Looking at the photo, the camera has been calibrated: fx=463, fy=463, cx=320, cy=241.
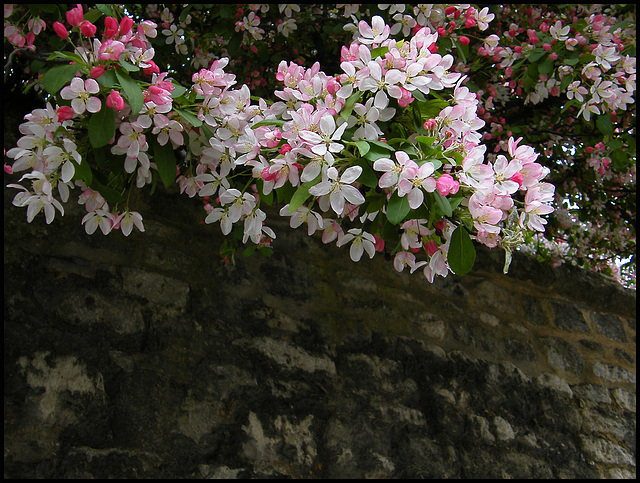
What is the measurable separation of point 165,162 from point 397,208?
51 centimetres

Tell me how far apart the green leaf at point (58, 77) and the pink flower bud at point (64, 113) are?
34 millimetres

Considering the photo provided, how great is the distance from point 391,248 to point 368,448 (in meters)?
0.95

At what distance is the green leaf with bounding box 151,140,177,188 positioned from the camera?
38.5 inches

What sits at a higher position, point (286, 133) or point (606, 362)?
point (606, 362)

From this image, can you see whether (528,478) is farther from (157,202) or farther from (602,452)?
(157,202)

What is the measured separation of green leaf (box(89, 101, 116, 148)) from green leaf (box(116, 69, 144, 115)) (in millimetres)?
54

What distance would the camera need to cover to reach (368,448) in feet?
5.47

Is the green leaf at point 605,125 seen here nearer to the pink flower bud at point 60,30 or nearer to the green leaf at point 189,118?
the green leaf at point 189,118

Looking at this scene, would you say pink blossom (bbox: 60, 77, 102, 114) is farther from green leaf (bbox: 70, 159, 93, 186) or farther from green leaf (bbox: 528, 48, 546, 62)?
green leaf (bbox: 528, 48, 546, 62)

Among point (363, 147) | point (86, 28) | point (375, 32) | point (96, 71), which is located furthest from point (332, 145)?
point (86, 28)

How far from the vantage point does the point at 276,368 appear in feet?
5.41

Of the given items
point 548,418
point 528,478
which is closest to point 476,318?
point 548,418

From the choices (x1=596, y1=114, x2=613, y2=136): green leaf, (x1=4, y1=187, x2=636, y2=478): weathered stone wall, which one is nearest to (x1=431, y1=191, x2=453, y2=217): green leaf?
(x1=4, y1=187, x2=636, y2=478): weathered stone wall

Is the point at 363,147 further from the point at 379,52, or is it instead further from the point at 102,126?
the point at 102,126
